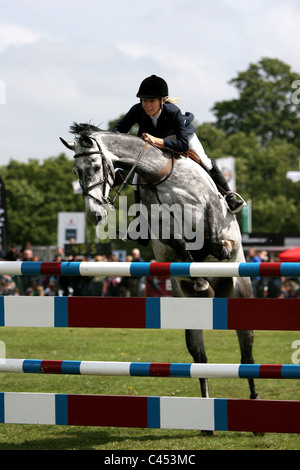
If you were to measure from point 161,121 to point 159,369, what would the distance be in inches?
118

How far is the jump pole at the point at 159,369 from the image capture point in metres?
3.95

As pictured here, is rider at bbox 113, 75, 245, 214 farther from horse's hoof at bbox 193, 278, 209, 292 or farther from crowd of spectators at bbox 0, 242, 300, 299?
crowd of spectators at bbox 0, 242, 300, 299

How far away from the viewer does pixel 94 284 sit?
2061 centimetres

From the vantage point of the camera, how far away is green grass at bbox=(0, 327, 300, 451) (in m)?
5.57

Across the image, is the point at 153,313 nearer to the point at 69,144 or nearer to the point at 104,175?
the point at 104,175

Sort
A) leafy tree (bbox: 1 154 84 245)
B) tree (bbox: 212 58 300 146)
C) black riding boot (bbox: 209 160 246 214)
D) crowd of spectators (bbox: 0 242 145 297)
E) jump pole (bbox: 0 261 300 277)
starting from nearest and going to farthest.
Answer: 1. jump pole (bbox: 0 261 300 277)
2. black riding boot (bbox: 209 160 246 214)
3. crowd of spectators (bbox: 0 242 145 297)
4. leafy tree (bbox: 1 154 84 245)
5. tree (bbox: 212 58 300 146)

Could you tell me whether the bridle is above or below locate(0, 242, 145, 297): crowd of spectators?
above

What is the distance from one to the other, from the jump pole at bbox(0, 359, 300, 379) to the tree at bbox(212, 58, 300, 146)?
2462 inches

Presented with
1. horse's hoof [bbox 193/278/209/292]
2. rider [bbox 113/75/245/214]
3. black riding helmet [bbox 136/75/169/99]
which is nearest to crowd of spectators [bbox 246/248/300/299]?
rider [bbox 113/75/245/214]

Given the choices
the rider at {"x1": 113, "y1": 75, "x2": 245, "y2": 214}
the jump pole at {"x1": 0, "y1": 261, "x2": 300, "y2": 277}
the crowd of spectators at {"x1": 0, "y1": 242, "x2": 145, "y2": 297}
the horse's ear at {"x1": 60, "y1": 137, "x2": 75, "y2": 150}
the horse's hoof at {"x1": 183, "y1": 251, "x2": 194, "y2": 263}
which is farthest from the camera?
the crowd of spectators at {"x1": 0, "y1": 242, "x2": 145, "y2": 297}
